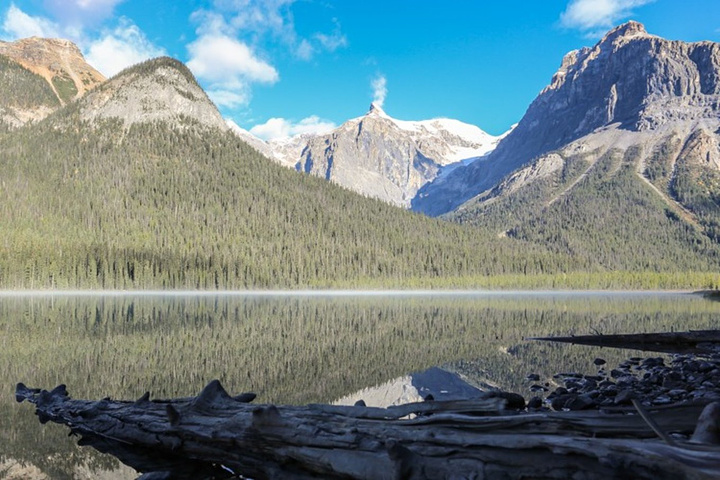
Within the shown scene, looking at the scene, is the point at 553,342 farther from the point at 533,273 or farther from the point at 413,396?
the point at 533,273

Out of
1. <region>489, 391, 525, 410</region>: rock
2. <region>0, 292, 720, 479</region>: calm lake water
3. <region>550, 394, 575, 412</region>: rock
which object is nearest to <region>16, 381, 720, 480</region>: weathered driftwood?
<region>489, 391, 525, 410</region>: rock

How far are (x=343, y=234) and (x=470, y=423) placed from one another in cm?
13505

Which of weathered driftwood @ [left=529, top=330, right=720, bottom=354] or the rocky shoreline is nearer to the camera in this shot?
the rocky shoreline

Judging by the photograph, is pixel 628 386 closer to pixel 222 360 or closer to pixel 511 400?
pixel 511 400

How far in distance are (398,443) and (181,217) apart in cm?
13329

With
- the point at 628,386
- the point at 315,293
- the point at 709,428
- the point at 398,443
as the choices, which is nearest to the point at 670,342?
the point at 628,386

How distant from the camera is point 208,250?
114 meters

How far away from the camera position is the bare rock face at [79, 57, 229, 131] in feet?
595

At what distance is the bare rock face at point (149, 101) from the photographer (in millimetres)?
181250

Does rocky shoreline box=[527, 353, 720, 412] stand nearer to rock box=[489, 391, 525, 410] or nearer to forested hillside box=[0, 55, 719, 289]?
rock box=[489, 391, 525, 410]

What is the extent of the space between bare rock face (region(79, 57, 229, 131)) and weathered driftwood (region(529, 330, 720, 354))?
180 metres

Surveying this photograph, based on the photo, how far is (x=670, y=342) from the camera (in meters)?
20.2

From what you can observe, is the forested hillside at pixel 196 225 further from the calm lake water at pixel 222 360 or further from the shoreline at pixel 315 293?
the calm lake water at pixel 222 360

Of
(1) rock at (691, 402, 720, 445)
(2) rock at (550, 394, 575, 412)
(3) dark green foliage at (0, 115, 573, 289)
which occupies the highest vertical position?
(3) dark green foliage at (0, 115, 573, 289)
